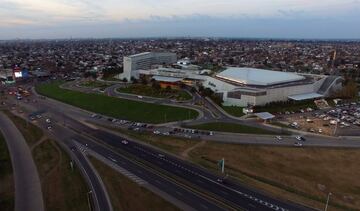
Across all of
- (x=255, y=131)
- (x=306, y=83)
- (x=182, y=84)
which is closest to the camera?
(x=255, y=131)

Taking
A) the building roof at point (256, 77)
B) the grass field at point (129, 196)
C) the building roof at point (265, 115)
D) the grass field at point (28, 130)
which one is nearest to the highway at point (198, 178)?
the grass field at point (129, 196)

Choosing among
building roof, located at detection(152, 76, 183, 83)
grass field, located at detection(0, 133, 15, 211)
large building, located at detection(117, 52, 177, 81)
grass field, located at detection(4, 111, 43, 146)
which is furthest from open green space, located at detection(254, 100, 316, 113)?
large building, located at detection(117, 52, 177, 81)

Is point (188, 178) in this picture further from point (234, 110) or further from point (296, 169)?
point (234, 110)

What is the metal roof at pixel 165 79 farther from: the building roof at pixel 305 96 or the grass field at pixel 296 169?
the grass field at pixel 296 169

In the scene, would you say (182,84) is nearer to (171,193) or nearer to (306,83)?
(306,83)

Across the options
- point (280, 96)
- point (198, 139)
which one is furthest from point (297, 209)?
point (280, 96)

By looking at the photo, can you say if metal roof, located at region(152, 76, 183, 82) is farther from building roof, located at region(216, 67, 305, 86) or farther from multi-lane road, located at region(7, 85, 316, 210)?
multi-lane road, located at region(7, 85, 316, 210)
